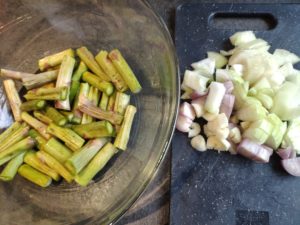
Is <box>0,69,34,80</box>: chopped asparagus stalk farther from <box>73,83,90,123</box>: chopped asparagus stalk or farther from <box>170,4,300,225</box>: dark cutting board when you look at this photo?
<box>170,4,300,225</box>: dark cutting board

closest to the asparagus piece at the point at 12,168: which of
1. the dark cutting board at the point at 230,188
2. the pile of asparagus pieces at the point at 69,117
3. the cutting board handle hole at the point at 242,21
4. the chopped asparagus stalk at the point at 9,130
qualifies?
the pile of asparagus pieces at the point at 69,117

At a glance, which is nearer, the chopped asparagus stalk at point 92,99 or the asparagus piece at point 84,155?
the asparagus piece at point 84,155


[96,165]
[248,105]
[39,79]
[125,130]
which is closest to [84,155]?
[96,165]

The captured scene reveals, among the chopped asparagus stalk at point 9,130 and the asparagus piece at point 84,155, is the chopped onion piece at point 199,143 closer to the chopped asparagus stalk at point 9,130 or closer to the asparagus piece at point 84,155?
the asparagus piece at point 84,155

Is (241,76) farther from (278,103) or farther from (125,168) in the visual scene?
(125,168)

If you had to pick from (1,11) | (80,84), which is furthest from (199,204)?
(1,11)

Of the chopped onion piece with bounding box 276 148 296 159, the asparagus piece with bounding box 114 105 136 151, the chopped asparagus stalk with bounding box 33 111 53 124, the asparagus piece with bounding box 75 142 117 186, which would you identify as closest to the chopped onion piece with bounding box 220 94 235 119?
the chopped onion piece with bounding box 276 148 296 159
